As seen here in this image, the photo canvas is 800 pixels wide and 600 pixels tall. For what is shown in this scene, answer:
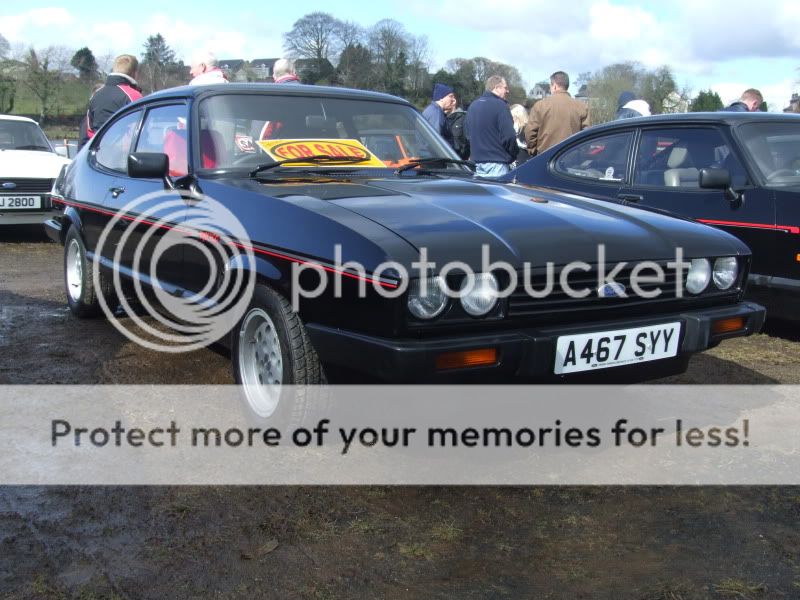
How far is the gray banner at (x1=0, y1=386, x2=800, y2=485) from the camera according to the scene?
10.7ft

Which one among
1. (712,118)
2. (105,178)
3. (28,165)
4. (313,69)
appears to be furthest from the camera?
(313,69)

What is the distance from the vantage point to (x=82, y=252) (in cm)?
570

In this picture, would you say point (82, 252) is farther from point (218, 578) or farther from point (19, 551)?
point (218, 578)

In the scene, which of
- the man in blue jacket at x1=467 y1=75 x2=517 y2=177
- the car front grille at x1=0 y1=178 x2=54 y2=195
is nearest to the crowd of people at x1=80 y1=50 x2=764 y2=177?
the man in blue jacket at x1=467 y1=75 x2=517 y2=177

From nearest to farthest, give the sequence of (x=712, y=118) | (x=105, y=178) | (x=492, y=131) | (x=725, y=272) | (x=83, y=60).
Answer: (x=725, y=272) → (x=105, y=178) → (x=712, y=118) → (x=492, y=131) → (x=83, y=60)

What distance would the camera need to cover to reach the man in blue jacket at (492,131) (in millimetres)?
8523

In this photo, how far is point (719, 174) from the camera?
17.7 feet

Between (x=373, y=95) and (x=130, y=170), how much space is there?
1440 mm

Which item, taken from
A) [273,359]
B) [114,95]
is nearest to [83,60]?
[114,95]

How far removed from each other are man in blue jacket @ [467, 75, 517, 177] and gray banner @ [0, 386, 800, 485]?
4.73 m

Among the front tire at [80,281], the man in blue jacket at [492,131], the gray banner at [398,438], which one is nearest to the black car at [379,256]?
the gray banner at [398,438]

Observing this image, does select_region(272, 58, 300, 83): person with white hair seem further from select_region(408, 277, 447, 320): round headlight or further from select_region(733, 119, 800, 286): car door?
select_region(408, 277, 447, 320): round headlight

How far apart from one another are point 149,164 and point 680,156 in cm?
354

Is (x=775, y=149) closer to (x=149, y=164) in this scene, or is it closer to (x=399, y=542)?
(x=149, y=164)
